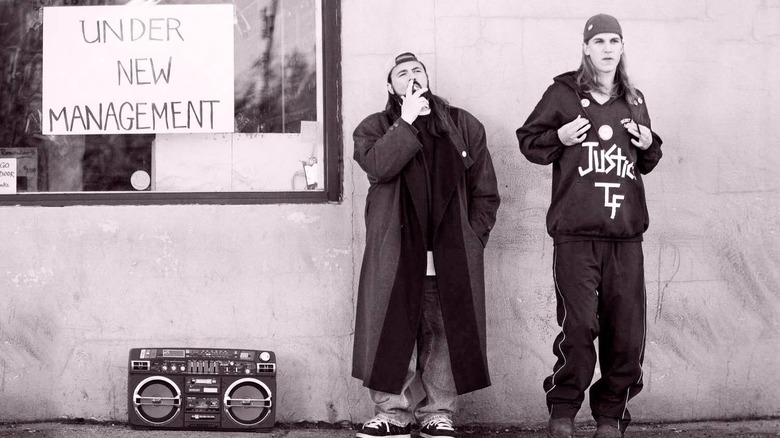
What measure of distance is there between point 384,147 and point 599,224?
1.03 meters

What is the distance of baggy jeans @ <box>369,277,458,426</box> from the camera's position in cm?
482

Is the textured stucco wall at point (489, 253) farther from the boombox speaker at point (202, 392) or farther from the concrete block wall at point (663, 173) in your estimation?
the boombox speaker at point (202, 392)

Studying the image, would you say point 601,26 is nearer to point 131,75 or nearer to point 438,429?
point 438,429

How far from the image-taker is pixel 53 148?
539 cm

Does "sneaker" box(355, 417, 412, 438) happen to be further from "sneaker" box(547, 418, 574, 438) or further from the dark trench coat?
"sneaker" box(547, 418, 574, 438)

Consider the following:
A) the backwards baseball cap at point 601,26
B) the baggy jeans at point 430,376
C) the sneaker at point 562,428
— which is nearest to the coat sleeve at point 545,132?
the backwards baseball cap at point 601,26

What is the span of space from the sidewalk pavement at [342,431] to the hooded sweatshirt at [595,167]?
126 centimetres

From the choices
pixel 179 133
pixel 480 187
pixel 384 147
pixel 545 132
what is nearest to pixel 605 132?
pixel 545 132

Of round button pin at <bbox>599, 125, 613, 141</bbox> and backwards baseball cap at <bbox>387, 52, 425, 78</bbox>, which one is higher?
backwards baseball cap at <bbox>387, 52, 425, 78</bbox>

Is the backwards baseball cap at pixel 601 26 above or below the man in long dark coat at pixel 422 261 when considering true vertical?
above

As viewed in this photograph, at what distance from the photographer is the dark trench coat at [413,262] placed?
4711 mm

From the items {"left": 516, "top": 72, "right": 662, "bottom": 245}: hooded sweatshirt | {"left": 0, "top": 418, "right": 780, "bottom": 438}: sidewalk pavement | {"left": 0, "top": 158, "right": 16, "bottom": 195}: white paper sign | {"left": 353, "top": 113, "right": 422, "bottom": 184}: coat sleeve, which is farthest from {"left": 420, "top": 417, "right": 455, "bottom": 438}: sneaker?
{"left": 0, "top": 158, "right": 16, "bottom": 195}: white paper sign

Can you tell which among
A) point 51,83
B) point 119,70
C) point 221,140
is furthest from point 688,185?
point 51,83

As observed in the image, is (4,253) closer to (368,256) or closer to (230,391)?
(230,391)
